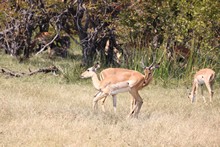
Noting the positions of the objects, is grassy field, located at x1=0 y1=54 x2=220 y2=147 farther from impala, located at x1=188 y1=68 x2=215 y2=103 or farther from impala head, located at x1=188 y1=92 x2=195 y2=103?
impala, located at x1=188 y1=68 x2=215 y2=103

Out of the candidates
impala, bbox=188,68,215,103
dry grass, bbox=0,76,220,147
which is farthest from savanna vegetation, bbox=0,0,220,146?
impala, bbox=188,68,215,103

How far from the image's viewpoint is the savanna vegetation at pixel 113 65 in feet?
25.0

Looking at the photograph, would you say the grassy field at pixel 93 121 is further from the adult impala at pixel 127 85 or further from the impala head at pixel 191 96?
the adult impala at pixel 127 85

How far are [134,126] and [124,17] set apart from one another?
24.7 ft

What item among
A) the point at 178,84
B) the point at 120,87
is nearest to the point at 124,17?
the point at 178,84

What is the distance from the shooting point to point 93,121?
831 cm

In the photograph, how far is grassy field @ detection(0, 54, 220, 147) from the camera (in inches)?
284

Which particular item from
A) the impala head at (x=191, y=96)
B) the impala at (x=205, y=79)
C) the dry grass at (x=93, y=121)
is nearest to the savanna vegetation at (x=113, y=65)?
the dry grass at (x=93, y=121)

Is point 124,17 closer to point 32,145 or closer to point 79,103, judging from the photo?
point 79,103

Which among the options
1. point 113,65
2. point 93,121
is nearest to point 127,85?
point 93,121

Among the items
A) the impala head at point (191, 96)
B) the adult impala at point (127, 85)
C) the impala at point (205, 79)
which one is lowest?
the impala head at point (191, 96)

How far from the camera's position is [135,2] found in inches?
608

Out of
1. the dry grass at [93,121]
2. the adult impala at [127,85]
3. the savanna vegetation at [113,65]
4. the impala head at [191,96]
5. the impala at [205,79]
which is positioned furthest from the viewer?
the impala at [205,79]

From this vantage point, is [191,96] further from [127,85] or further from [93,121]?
[93,121]
